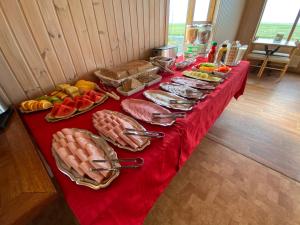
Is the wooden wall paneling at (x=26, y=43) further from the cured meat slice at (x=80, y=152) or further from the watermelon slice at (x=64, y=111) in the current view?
the cured meat slice at (x=80, y=152)

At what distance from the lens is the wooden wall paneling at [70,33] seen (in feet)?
2.45

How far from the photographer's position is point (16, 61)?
0.69m

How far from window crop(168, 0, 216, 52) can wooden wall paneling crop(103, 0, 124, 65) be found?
2.39 feet

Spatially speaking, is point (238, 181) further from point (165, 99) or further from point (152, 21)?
point (152, 21)

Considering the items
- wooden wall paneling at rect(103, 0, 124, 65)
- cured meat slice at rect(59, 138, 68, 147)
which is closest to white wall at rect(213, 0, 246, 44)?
wooden wall paneling at rect(103, 0, 124, 65)

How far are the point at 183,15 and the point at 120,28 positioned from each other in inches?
43.8

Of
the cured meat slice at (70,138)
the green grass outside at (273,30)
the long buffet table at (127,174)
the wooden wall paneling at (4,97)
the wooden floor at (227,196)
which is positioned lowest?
the wooden floor at (227,196)

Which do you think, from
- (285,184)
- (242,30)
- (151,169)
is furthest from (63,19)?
(242,30)

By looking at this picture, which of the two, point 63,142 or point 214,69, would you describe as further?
point 214,69

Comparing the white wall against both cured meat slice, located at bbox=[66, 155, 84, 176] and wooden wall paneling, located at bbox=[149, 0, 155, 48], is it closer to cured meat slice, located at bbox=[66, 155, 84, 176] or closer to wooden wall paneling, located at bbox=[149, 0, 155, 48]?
wooden wall paneling, located at bbox=[149, 0, 155, 48]

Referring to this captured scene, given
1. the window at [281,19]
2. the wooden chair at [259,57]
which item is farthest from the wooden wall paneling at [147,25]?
the window at [281,19]

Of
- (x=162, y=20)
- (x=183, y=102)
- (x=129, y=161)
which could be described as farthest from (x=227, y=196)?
(x=162, y=20)

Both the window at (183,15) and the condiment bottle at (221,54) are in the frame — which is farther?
the window at (183,15)

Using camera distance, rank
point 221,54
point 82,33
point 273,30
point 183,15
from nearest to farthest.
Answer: point 82,33, point 221,54, point 183,15, point 273,30
